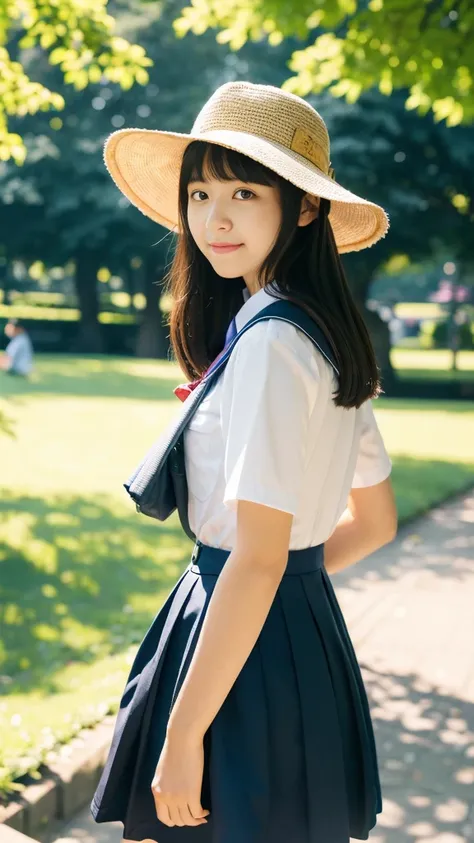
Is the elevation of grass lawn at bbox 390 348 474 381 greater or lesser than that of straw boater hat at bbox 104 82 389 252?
lesser

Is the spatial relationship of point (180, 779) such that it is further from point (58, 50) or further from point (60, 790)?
point (58, 50)

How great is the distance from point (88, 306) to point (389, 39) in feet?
94.5

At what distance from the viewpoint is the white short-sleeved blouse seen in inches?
64.4

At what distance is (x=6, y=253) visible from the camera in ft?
112

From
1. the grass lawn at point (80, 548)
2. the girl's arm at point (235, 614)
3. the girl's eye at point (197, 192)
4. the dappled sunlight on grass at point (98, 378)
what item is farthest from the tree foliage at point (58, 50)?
the dappled sunlight on grass at point (98, 378)

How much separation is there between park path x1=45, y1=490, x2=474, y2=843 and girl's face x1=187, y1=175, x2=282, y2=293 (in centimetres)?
245

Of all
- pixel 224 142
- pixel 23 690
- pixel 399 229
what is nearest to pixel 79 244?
pixel 399 229

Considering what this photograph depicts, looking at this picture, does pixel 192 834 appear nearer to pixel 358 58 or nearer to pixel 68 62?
pixel 358 58

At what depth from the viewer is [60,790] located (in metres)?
3.61

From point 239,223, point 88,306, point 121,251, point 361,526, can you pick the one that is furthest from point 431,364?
point 239,223

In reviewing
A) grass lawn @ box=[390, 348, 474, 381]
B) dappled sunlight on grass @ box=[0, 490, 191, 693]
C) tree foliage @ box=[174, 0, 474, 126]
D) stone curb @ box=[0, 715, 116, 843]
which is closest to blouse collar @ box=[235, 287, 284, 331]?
stone curb @ box=[0, 715, 116, 843]

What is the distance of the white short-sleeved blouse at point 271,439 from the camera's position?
1.64 metres

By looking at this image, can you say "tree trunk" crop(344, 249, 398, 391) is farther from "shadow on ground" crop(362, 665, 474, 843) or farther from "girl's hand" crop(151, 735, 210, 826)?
"girl's hand" crop(151, 735, 210, 826)

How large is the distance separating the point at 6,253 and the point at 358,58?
1107 inches
